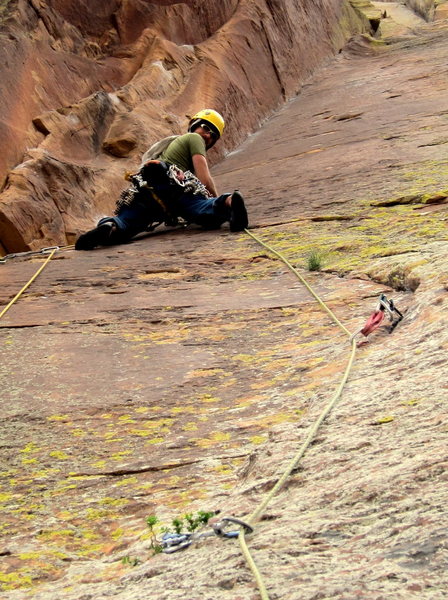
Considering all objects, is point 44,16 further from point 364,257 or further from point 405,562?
point 405,562

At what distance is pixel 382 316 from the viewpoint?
4223 mm

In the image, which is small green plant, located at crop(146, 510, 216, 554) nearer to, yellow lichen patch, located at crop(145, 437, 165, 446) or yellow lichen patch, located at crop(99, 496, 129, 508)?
yellow lichen patch, located at crop(99, 496, 129, 508)

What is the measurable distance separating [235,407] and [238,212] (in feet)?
12.3

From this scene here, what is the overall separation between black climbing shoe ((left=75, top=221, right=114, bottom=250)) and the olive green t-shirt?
37.3 inches

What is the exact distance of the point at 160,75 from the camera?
43.6 feet

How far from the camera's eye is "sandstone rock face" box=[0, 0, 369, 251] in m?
10.0

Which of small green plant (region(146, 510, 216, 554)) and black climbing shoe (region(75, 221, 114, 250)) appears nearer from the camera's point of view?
small green plant (region(146, 510, 216, 554))

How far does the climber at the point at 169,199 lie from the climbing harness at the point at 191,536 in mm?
5122

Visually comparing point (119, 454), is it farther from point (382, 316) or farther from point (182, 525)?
Result: point (382, 316)

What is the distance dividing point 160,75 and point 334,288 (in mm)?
8616

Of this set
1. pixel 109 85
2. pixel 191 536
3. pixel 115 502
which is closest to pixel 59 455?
pixel 115 502

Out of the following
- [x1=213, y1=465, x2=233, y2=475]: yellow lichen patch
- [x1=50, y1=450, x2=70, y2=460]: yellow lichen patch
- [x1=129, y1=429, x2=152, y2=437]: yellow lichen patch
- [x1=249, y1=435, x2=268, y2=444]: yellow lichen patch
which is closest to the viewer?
[x1=213, y1=465, x2=233, y2=475]: yellow lichen patch

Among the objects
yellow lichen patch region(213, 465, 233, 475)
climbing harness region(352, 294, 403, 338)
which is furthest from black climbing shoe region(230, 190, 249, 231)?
yellow lichen patch region(213, 465, 233, 475)

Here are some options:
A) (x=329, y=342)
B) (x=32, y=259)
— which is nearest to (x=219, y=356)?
(x=329, y=342)
